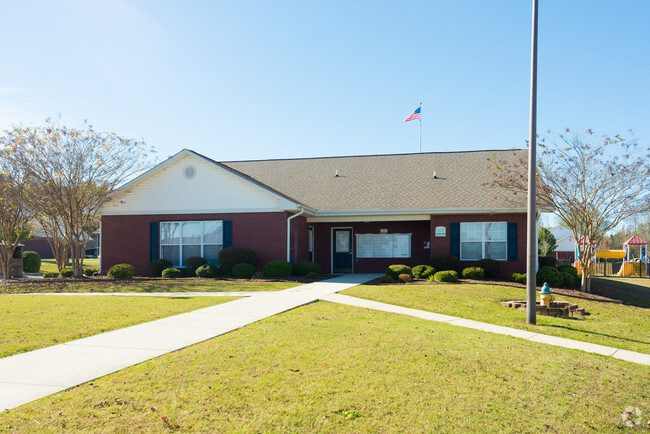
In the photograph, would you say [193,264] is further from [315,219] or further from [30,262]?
[30,262]

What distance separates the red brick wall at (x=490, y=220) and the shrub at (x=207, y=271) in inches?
346

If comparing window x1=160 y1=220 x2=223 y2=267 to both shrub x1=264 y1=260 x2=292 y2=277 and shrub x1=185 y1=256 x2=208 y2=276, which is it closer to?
shrub x1=185 y1=256 x2=208 y2=276

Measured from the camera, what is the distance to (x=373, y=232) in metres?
23.9

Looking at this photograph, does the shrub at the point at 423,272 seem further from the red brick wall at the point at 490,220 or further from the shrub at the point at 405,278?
the red brick wall at the point at 490,220

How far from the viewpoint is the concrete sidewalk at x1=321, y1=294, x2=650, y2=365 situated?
812 cm

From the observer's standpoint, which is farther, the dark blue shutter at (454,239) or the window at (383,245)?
the window at (383,245)

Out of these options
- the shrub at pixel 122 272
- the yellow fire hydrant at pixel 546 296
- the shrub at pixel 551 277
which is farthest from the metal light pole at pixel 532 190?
the shrub at pixel 122 272

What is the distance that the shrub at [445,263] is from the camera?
789 inches

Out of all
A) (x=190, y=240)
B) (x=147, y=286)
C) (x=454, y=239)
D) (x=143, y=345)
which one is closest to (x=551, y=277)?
(x=454, y=239)

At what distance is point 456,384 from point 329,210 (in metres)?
16.7

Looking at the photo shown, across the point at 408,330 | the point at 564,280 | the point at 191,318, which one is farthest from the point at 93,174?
the point at 564,280

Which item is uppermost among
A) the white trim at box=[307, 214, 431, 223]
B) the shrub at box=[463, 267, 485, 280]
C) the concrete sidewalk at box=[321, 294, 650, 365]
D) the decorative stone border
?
the white trim at box=[307, 214, 431, 223]

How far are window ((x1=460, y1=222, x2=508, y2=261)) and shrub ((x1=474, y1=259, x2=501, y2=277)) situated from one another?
1.00 meters

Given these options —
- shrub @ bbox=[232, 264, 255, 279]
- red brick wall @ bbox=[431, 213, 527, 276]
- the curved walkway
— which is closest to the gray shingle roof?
red brick wall @ bbox=[431, 213, 527, 276]
